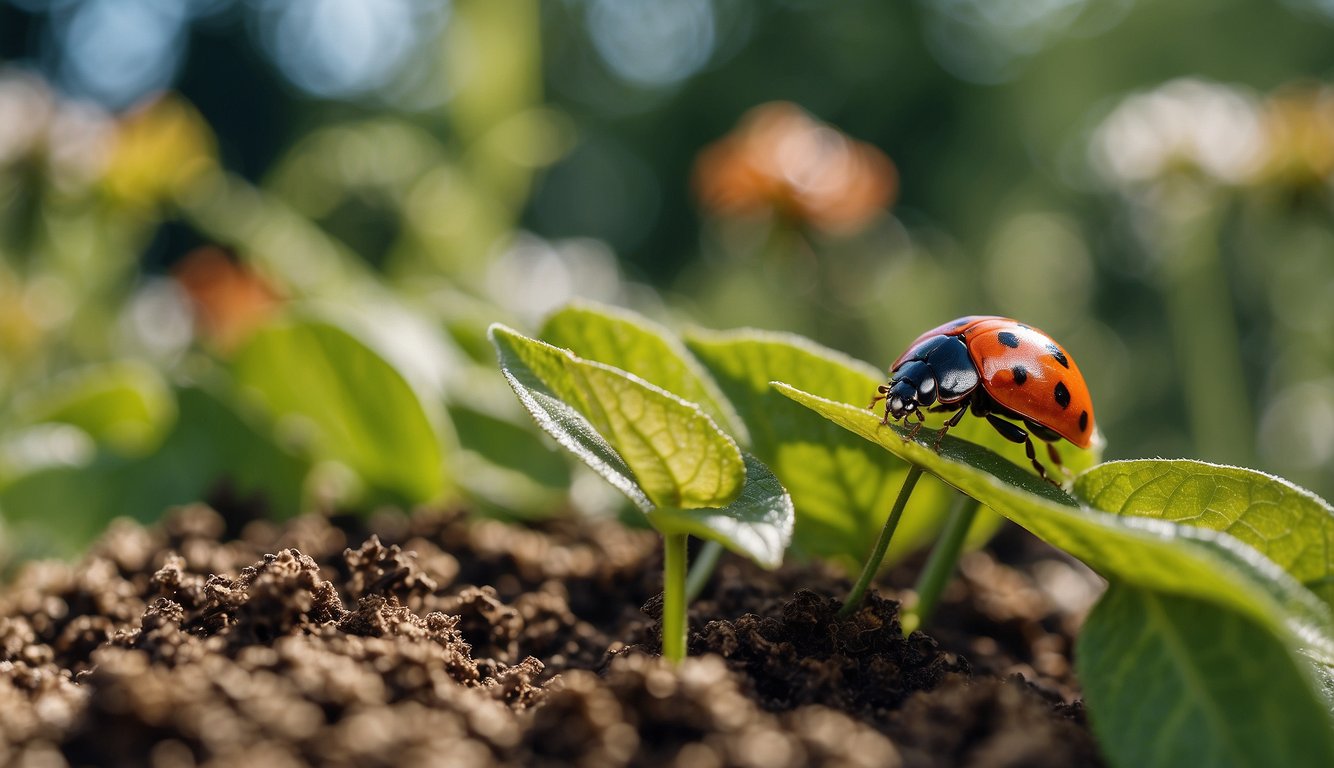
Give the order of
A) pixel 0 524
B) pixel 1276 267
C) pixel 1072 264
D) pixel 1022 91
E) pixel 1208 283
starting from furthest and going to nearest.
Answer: pixel 1022 91 → pixel 1072 264 → pixel 1208 283 → pixel 1276 267 → pixel 0 524

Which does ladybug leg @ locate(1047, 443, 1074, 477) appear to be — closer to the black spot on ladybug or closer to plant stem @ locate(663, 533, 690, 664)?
the black spot on ladybug

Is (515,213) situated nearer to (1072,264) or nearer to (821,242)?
(821,242)

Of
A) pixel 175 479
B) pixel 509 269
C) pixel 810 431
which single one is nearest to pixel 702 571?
pixel 810 431

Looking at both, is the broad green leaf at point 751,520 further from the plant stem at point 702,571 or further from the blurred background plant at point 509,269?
the blurred background plant at point 509,269

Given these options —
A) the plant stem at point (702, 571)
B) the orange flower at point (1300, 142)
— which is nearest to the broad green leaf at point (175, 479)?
the plant stem at point (702, 571)

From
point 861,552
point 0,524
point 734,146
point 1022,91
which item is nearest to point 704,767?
point 861,552

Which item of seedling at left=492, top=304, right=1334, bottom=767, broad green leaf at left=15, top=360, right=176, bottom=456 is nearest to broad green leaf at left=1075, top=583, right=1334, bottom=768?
seedling at left=492, top=304, right=1334, bottom=767
